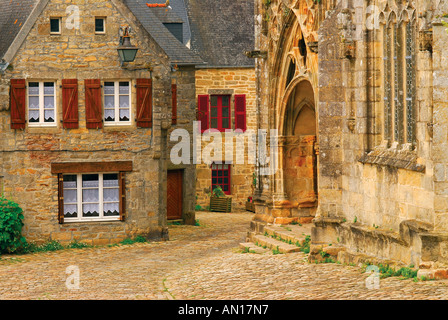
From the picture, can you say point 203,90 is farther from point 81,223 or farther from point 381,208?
point 381,208

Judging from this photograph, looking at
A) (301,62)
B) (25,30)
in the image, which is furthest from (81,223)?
(301,62)

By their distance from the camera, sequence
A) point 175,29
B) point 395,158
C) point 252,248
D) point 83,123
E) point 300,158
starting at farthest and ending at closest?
point 175,29
point 83,123
point 300,158
point 252,248
point 395,158

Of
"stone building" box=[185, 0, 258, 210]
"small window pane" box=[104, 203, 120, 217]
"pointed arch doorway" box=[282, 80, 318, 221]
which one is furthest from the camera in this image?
"stone building" box=[185, 0, 258, 210]

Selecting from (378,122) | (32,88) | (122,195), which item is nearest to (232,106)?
(122,195)

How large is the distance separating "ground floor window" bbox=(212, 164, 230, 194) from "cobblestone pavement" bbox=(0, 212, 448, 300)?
1028 centimetres

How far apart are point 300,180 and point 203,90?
13.0 meters

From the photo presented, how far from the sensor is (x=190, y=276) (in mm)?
16047

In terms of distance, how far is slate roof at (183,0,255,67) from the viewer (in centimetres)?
3262

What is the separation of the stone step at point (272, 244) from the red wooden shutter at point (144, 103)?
450 cm

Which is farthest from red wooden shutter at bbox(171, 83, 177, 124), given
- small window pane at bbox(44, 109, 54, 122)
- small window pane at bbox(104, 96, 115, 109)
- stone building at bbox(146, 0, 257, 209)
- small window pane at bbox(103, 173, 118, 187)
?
stone building at bbox(146, 0, 257, 209)

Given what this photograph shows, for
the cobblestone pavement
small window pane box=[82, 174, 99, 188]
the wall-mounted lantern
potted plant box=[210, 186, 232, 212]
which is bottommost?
the cobblestone pavement

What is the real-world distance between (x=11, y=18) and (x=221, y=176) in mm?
11842

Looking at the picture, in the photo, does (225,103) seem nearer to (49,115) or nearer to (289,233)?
(49,115)

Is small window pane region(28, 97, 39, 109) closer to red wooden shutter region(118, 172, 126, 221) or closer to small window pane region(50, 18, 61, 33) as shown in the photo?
small window pane region(50, 18, 61, 33)
